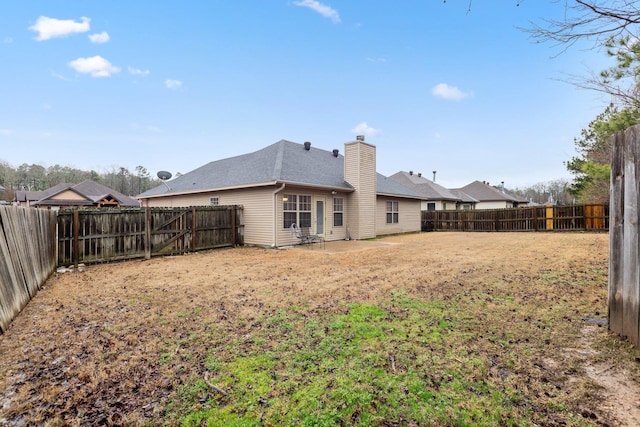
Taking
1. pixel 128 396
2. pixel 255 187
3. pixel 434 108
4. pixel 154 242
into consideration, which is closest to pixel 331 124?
pixel 434 108

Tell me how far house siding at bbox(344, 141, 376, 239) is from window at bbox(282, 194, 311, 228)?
263 centimetres

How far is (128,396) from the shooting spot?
89.4 inches

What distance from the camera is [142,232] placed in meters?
9.33

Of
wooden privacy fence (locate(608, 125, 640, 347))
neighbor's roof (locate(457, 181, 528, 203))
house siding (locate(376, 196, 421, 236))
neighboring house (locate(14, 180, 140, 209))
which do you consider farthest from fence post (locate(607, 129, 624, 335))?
neighbor's roof (locate(457, 181, 528, 203))

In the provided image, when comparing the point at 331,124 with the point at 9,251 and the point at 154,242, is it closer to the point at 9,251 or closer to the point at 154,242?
the point at 154,242

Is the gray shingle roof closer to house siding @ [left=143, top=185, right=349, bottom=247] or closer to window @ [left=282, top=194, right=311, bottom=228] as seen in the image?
house siding @ [left=143, top=185, right=349, bottom=247]

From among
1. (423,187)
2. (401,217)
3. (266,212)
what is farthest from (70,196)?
(423,187)

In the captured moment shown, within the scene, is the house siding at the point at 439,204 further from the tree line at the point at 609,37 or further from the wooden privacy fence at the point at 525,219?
the tree line at the point at 609,37

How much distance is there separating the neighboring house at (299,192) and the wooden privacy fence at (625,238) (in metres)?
9.03

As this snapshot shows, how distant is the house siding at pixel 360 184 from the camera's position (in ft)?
45.7

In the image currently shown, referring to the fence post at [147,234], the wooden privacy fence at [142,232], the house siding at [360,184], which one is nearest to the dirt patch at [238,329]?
the wooden privacy fence at [142,232]

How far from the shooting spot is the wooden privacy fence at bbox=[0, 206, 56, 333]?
12.5 ft

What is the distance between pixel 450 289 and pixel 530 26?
13.1 ft

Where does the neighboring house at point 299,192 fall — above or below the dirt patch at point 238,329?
above
